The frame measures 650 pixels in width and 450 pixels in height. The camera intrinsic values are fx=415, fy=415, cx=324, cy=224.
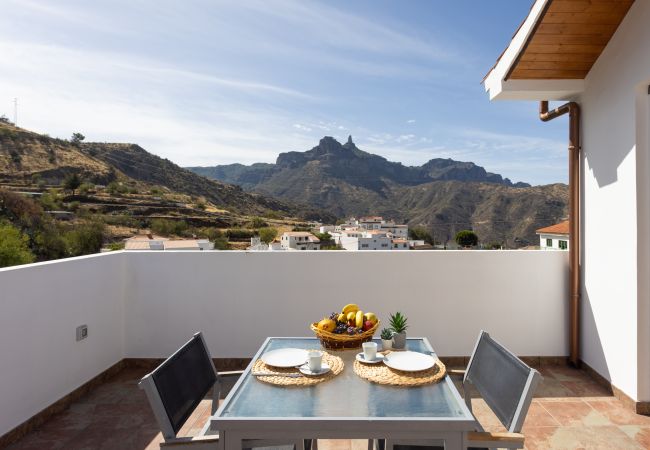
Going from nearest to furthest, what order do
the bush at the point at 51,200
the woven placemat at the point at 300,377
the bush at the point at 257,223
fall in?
the woven placemat at the point at 300,377
the bush at the point at 51,200
the bush at the point at 257,223

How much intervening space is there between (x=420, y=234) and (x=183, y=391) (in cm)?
3017

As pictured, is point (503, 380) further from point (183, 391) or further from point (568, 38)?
point (568, 38)

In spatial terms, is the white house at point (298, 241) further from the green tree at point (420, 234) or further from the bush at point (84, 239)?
the bush at point (84, 239)

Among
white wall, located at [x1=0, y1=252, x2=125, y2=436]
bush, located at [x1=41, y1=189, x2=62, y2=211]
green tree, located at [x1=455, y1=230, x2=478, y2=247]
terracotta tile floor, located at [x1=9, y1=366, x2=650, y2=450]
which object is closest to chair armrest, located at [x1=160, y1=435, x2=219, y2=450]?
terracotta tile floor, located at [x1=9, y1=366, x2=650, y2=450]

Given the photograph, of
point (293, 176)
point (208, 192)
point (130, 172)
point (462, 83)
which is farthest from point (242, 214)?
point (293, 176)

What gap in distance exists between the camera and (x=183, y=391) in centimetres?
170

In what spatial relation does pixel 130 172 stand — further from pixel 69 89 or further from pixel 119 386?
pixel 119 386

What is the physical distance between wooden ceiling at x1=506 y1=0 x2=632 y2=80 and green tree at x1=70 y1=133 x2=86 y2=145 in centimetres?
3715

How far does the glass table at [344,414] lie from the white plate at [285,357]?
0.22 metres

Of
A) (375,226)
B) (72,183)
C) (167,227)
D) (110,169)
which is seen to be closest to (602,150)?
(167,227)

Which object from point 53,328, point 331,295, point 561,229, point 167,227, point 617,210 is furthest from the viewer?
point 167,227

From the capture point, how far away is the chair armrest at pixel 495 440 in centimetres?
143

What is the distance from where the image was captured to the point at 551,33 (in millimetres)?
3314

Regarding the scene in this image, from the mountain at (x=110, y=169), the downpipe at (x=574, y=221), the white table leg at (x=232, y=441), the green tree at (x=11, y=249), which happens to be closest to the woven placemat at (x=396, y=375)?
the white table leg at (x=232, y=441)
